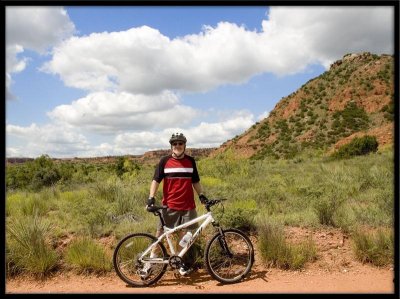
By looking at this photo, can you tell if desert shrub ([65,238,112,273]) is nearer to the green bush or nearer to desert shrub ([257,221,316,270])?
desert shrub ([257,221,316,270])

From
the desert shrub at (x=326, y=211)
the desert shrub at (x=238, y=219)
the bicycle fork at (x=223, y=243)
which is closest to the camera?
the bicycle fork at (x=223, y=243)

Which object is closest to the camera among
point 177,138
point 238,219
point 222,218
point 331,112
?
point 177,138

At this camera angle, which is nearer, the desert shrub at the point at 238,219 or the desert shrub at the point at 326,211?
the desert shrub at the point at 238,219

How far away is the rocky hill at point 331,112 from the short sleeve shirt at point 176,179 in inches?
1424

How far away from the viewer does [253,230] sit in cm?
796

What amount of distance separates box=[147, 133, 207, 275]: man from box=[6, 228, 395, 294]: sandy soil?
386mm

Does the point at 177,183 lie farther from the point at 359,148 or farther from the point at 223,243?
the point at 359,148

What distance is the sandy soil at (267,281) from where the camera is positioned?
5949 mm

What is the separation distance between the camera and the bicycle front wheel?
616cm

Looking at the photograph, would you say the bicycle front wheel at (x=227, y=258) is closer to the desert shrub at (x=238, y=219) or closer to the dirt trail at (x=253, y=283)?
the dirt trail at (x=253, y=283)

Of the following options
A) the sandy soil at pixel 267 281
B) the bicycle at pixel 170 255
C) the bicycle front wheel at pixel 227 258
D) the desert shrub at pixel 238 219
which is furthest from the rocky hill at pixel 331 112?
the bicycle at pixel 170 255

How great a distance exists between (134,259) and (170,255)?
0.55 m

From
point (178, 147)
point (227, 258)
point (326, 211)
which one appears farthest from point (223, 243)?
point (326, 211)

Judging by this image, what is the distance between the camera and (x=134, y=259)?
20.7ft
